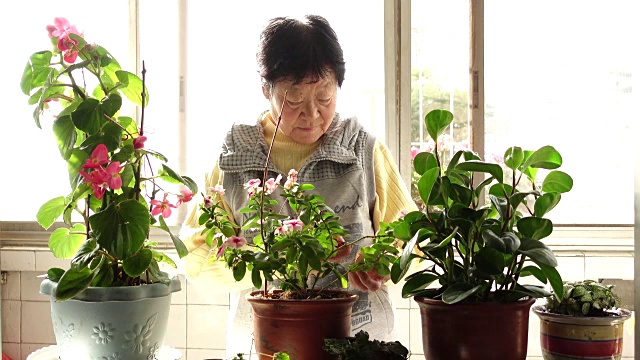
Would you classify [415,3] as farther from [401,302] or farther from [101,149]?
[101,149]

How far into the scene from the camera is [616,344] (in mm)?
1104

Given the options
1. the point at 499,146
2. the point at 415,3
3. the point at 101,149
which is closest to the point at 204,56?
the point at 415,3

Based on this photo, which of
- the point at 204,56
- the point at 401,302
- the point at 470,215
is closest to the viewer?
the point at 470,215

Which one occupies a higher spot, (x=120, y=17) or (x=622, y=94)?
(x=120, y=17)

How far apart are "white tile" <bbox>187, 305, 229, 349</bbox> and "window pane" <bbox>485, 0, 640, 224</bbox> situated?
1.36 m

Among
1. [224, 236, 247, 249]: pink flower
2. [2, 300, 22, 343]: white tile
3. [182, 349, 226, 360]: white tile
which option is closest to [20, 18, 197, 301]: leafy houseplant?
[224, 236, 247, 249]: pink flower

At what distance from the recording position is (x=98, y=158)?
3.60 feet

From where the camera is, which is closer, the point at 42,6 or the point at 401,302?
the point at 401,302

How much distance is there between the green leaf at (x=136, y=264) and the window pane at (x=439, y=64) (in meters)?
2.12

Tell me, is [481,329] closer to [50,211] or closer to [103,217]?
[103,217]

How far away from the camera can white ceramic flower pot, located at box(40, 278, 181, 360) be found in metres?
1.10

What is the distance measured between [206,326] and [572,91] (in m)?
1.87

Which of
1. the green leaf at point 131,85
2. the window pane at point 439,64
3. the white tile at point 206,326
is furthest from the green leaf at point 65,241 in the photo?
the window pane at point 439,64

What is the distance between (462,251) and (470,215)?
113 mm
